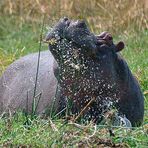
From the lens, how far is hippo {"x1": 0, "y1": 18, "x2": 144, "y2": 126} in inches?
226

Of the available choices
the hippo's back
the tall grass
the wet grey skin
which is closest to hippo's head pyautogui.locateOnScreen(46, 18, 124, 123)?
the wet grey skin

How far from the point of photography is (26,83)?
698cm

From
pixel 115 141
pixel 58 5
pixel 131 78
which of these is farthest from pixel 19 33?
pixel 115 141

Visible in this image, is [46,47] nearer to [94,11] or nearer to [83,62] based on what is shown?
Result: [94,11]

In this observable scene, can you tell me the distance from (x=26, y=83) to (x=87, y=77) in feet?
3.83

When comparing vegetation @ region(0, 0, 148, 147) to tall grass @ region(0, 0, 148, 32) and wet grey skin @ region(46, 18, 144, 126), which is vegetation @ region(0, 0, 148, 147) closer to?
tall grass @ region(0, 0, 148, 32)

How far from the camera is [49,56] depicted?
7141 mm

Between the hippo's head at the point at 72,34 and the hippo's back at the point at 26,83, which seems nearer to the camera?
the hippo's head at the point at 72,34

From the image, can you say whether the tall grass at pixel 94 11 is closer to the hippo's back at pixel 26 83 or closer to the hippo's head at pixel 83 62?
the hippo's back at pixel 26 83

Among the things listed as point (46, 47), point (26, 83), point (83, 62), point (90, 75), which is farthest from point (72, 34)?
point (46, 47)

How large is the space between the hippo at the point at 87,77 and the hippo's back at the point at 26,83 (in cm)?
1

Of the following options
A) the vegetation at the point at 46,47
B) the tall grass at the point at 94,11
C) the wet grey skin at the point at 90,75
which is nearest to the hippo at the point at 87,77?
the wet grey skin at the point at 90,75

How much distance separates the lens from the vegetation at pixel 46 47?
4.73 metres

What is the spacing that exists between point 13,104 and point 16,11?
5.58 meters
